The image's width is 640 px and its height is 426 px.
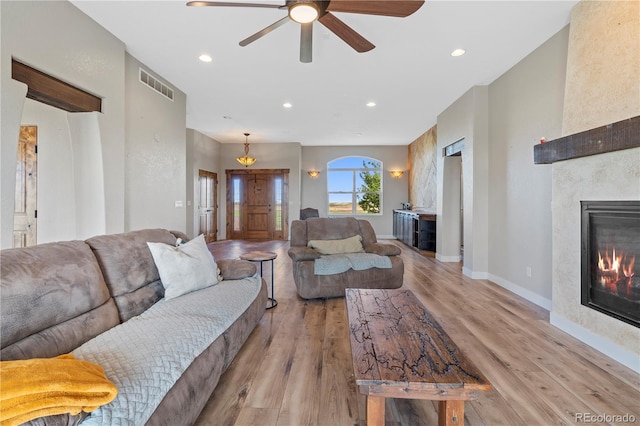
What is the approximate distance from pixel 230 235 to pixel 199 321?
758cm

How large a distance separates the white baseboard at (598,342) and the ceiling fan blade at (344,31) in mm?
3118

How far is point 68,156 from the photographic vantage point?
334 cm

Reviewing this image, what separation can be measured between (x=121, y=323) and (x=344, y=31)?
2.75 m

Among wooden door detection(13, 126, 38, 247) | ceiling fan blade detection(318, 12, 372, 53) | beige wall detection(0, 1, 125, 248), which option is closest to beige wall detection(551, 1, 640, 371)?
ceiling fan blade detection(318, 12, 372, 53)

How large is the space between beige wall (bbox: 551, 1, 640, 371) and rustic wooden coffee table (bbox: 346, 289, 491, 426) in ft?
5.42

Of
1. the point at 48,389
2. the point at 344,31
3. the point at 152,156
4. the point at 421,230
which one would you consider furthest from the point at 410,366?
the point at 421,230

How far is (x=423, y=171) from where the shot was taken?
7543 millimetres

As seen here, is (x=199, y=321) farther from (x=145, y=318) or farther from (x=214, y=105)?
(x=214, y=105)

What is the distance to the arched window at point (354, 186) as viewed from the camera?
9367mm

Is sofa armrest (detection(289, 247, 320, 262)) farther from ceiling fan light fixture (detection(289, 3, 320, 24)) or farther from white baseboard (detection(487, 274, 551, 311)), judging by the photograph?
white baseboard (detection(487, 274, 551, 311))

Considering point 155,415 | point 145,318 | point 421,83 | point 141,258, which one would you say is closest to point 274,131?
point 421,83

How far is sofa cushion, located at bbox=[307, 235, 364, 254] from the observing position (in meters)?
3.71

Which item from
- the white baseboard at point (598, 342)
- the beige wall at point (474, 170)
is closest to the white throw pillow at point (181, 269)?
the white baseboard at point (598, 342)

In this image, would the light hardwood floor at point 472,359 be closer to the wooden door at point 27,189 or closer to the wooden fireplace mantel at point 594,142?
the wooden fireplace mantel at point 594,142
